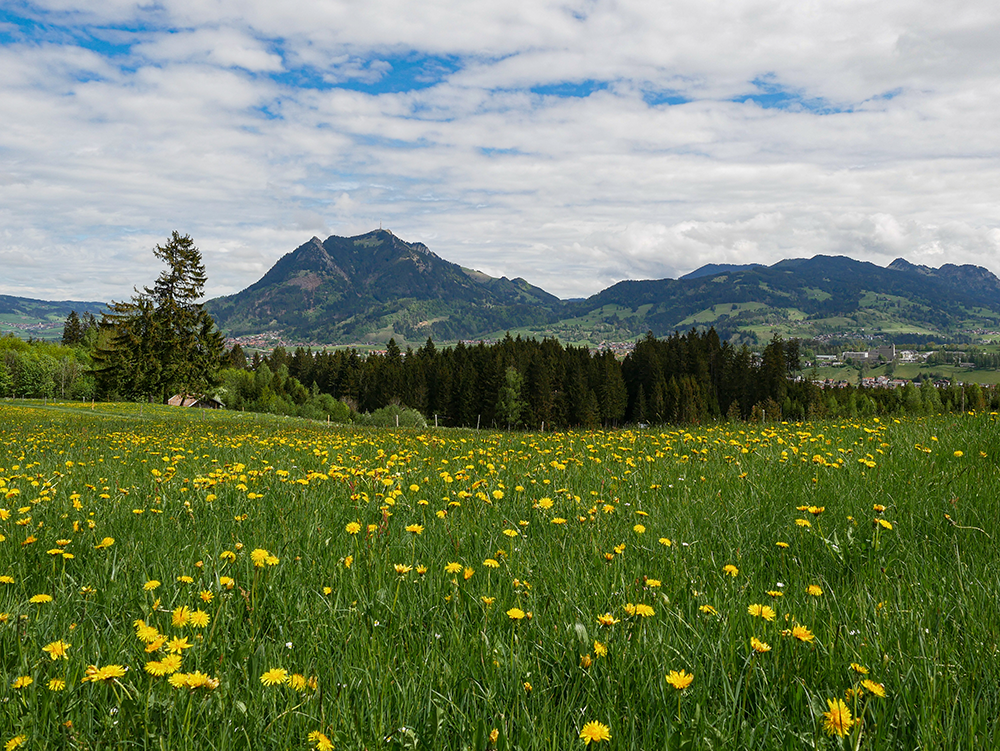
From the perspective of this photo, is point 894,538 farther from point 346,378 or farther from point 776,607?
point 346,378

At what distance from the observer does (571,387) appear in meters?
110

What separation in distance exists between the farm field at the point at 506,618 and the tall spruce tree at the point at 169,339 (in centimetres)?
5927

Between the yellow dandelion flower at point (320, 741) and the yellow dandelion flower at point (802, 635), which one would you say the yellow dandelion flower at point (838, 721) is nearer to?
the yellow dandelion flower at point (802, 635)

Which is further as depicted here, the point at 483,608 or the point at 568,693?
the point at 483,608

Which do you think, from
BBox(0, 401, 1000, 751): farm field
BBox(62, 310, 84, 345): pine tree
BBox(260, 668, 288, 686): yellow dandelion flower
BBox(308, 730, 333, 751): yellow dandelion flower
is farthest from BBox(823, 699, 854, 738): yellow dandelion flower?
BBox(62, 310, 84, 345): pine tree

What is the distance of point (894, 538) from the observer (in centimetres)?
423

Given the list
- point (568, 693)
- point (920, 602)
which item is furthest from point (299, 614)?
point (920, 602)

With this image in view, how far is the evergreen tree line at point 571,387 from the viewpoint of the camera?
104m

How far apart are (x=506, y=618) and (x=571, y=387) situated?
10757 cm

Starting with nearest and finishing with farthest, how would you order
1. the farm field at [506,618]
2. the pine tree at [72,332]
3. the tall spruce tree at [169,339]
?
the farm field at [506,618]
the tall spruce tree at [169,339]
the pine tree at [72,332]

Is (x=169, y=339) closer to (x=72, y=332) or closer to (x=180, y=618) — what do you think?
(x=180, y=618)

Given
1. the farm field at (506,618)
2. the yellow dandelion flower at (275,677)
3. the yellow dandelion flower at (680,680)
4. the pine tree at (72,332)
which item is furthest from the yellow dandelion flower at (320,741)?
the pine tree at (72,332)

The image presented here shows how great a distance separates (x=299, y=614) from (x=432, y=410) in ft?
372

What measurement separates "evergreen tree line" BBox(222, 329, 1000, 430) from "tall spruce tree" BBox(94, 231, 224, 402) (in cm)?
3353
